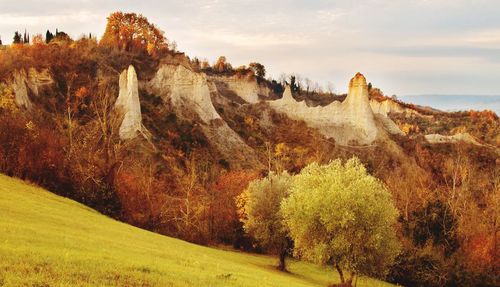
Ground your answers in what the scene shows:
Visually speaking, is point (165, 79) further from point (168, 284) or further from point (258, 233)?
point (168, 284)

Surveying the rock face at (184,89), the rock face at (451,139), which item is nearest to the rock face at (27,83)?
the rock face at (184,89)

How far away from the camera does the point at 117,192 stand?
1893 inches

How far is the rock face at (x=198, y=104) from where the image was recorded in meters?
93.1

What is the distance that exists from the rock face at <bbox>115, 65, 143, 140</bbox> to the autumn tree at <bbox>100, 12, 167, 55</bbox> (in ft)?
88.4

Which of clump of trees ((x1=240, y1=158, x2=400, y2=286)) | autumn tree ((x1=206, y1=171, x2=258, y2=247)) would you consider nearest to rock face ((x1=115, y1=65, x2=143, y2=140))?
autumn tree ((x1=206, y1=171, x2=258, y2=247))

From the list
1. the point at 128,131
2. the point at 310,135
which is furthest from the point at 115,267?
the point at 310,135

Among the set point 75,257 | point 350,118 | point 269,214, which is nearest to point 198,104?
point 350,118

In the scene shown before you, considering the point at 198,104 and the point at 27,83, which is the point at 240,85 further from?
the point at 27,83

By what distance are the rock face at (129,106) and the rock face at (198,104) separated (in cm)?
942

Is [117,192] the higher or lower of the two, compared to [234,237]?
higher

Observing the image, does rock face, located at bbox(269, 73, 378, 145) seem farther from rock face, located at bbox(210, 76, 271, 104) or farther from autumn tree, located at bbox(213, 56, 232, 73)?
autumn tree, located at bbox(213, 56, 232, 73)

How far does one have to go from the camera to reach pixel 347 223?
108 feet

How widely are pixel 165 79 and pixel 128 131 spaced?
21993 millimetres

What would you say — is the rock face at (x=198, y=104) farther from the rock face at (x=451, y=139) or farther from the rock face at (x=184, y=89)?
the rock face at (x=451, y=139)
